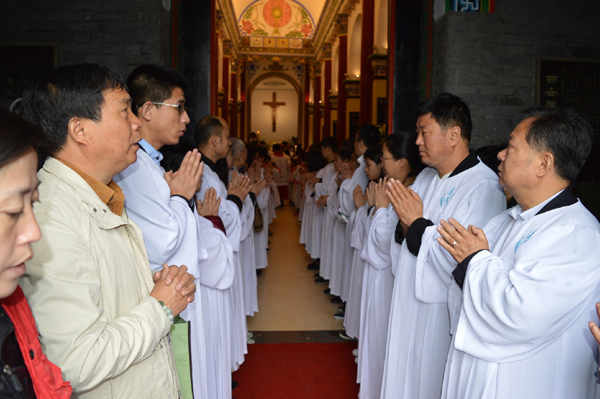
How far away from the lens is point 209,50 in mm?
5535

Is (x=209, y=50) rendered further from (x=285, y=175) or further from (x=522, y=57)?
(x=285, y=175)

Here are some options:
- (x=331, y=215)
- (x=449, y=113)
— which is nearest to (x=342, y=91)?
(x=331, y=215)

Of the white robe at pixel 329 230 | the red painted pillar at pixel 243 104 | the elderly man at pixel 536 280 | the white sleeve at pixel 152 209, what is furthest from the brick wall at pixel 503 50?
the red painted pillar at pixel 243 104

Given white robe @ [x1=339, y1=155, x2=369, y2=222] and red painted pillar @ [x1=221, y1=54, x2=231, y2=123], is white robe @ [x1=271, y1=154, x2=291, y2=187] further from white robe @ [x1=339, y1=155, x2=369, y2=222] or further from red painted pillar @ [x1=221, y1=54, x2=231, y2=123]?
white robe @ [x1=339, y1=155, x2=369, y2=222]

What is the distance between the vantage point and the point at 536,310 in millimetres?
1552

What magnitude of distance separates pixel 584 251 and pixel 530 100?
13.0 feet

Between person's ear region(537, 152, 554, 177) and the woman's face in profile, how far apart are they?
165cm

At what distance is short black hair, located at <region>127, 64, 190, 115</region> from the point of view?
2.35m

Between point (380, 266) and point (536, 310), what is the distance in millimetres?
1750

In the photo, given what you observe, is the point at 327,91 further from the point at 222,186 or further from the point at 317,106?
the point at 222,186

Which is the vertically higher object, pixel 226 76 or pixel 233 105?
pixel 226 76

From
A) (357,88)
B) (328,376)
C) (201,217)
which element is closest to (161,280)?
(201,217)

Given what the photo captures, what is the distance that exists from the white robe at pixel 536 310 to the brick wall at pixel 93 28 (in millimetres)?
4022

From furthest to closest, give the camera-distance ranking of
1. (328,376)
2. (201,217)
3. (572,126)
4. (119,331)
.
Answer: (328,376)
(201,217)
(572,126)
(119,331)
